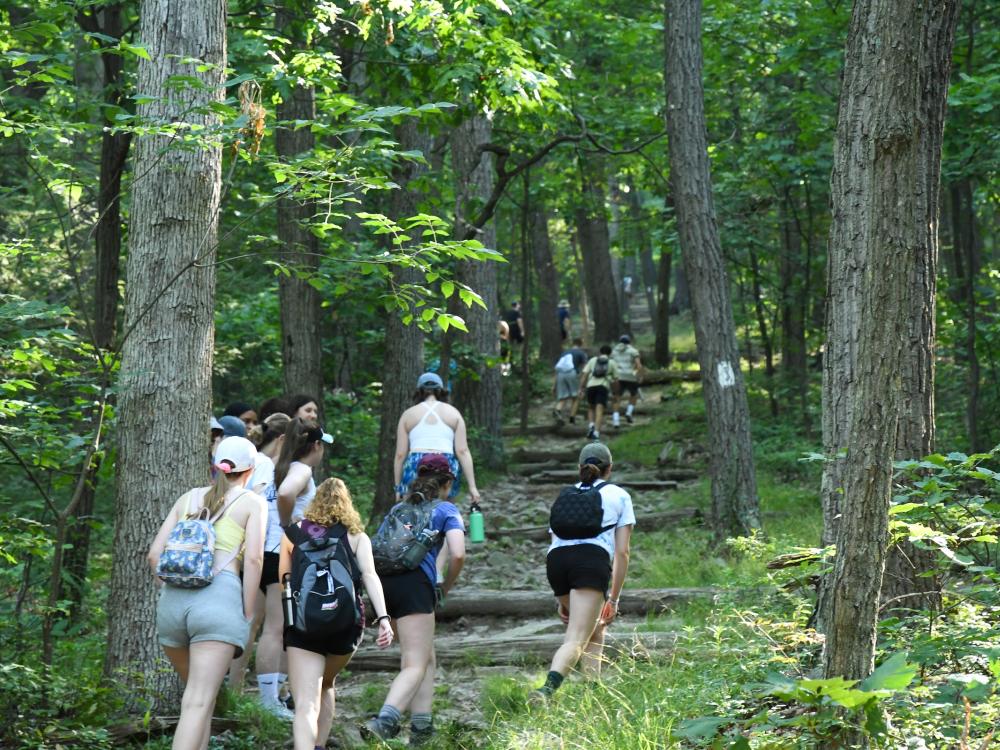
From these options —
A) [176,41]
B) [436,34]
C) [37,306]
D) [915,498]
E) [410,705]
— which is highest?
[436,34]

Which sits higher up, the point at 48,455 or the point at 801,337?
the point at 801,337

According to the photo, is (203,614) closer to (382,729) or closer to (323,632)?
(323,632)

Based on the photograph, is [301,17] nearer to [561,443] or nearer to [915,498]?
[915,498]

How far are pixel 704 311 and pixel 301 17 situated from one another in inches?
211

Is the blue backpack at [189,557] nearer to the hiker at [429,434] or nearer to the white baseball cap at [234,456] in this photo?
the white baseball cap at [234,456]

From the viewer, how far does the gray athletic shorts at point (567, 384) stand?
69.6 feet

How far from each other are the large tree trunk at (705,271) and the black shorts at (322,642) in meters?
6.92

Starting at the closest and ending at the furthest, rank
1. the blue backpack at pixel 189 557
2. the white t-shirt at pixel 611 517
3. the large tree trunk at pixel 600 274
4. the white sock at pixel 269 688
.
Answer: the blue backpack at pixel 189 557
the white sock at pixel 269 688
the white t-shirt at pixel 611 517
the large tree trunk at pixel 600 274

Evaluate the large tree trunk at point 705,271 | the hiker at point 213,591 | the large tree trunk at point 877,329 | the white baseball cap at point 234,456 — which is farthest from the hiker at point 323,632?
the large tree trunk at point 705,271

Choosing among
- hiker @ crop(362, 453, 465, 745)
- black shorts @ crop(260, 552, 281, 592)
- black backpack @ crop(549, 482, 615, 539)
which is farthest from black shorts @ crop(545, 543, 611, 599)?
black shorts @ crop(260, 552, 281, 592)

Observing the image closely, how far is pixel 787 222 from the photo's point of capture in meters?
19.5

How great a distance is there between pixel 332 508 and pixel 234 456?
0.63 m

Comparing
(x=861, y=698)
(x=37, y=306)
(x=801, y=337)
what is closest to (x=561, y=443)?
(x=801, y=337)

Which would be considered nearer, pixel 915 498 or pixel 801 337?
pixel 915 498
